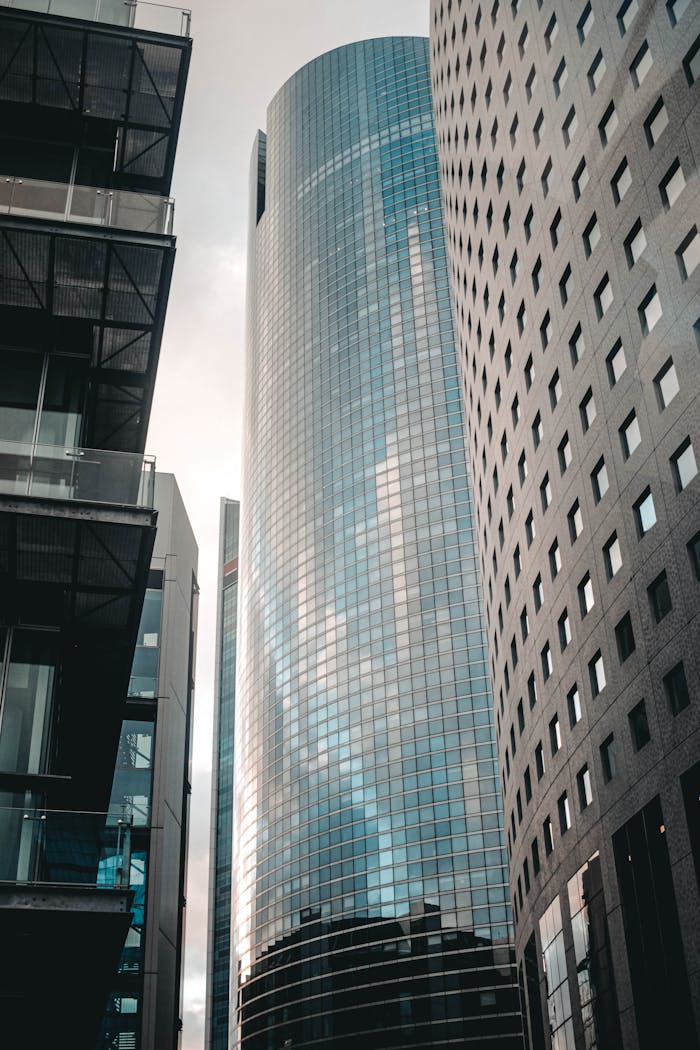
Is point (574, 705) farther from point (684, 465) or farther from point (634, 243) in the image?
point (634, 243)

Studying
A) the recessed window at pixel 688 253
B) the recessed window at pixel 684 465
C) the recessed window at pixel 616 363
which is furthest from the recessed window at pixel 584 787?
the recessed window at pixel 688 253

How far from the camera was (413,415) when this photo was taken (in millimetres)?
165375

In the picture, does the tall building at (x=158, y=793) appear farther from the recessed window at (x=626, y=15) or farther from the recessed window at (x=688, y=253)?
the recessed window at (x=626, y=15)

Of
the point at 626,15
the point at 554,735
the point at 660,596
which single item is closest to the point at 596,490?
the point at 660,596

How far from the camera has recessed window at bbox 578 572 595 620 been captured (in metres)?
41.7

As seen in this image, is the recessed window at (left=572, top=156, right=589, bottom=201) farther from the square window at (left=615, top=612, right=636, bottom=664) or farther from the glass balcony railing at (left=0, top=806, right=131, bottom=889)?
the glass balcony railing at (left=0, top=806, right=131, bottom=889)

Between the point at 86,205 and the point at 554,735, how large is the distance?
34861 millimetres

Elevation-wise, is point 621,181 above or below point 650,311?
above

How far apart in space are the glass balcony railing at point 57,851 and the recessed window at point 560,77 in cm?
4324

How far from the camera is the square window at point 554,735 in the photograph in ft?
152

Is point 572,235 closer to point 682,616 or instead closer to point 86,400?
point 682,616

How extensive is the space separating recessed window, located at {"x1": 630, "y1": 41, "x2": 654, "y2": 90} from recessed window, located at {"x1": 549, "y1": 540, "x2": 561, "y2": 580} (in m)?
18.7

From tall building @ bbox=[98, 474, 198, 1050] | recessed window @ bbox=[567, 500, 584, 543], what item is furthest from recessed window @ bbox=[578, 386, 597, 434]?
tall building @ bbox=[98, 474, 198, 1050]

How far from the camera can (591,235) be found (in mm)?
43719
